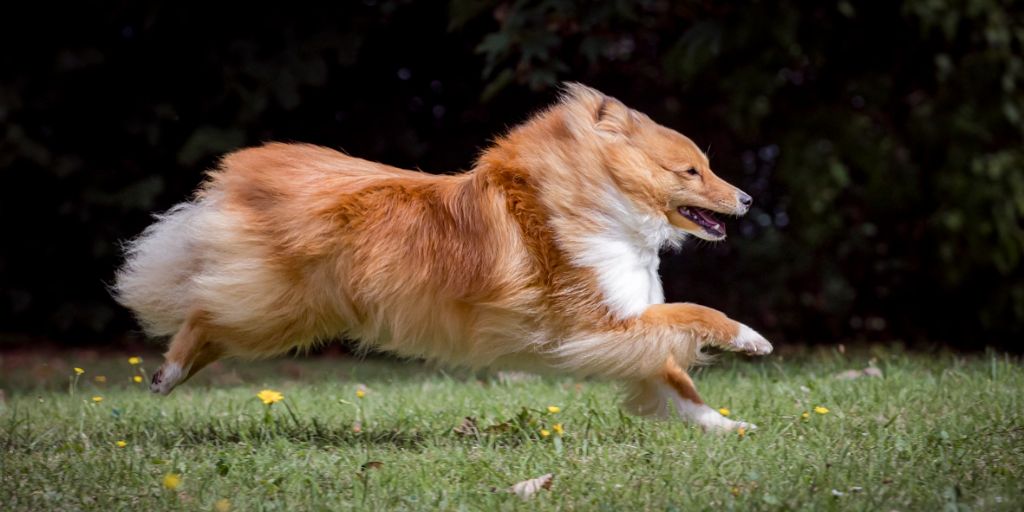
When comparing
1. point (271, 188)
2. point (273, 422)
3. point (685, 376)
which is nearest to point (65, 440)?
point (273, 422)

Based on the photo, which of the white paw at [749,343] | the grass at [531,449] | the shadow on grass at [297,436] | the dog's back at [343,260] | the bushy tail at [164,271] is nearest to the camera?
the grass at [531,449]

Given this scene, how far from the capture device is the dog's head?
4.64m

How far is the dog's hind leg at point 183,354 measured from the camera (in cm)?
478

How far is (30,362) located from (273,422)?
15.6ft

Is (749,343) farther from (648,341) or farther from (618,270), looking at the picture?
(618,270)

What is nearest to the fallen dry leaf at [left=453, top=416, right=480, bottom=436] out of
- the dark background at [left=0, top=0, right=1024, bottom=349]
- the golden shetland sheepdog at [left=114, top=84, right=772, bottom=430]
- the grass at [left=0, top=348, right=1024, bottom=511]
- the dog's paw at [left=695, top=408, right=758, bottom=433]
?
the grass at [left=0, top=348, right=1024, bottom=511]

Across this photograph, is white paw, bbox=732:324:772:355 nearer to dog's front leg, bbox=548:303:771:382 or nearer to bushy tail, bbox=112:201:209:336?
dog's front leg, bbox=548:303:771:382

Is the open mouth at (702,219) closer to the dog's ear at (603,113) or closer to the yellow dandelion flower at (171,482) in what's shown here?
the dog's ear at (603,113)

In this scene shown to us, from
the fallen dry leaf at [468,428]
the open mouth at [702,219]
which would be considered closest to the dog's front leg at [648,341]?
the open mouth at [702,219]

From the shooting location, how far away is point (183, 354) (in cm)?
480

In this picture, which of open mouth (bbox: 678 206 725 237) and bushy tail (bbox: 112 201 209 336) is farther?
bushy tail (bbox: 112 201 209 336)

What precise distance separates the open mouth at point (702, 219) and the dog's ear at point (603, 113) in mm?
385

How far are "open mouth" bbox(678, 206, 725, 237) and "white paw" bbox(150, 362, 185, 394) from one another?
208 cm

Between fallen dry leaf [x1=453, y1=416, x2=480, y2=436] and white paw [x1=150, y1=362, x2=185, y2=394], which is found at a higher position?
white paw [x1=150, y1=362, x2=185, y2=394]
